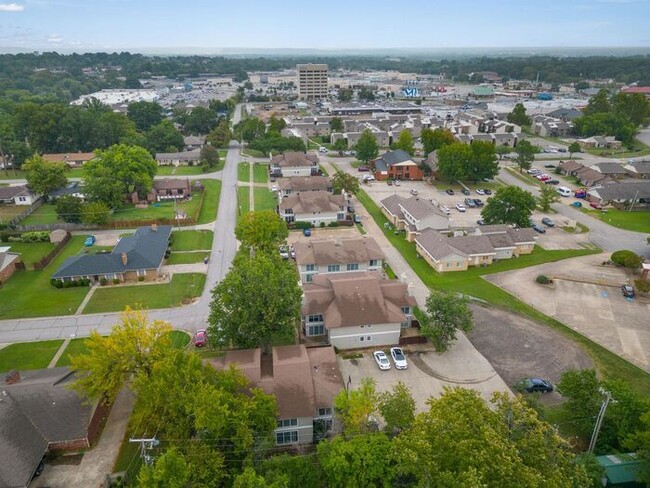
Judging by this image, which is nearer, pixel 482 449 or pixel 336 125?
pixel 482 449

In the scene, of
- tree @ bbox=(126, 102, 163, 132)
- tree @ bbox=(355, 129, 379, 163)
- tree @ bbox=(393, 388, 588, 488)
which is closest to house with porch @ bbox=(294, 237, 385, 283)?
tree @ bbox=(393, 388, 588, 488)

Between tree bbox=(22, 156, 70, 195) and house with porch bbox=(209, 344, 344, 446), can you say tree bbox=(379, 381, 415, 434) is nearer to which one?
house with porch bbox=(209, 344, 344, 446)

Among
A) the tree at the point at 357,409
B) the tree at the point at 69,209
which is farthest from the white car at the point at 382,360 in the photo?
the tree at the point at 69,209

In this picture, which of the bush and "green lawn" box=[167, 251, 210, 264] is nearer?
the bush

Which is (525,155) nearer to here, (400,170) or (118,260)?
(400,170)

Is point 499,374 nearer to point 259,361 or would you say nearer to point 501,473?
point 501,473

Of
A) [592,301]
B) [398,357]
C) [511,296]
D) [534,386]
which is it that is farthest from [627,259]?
[398,357]

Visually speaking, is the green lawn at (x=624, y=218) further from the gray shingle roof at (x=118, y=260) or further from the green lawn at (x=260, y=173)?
the gray shingle roof at (x=118, y=260)
